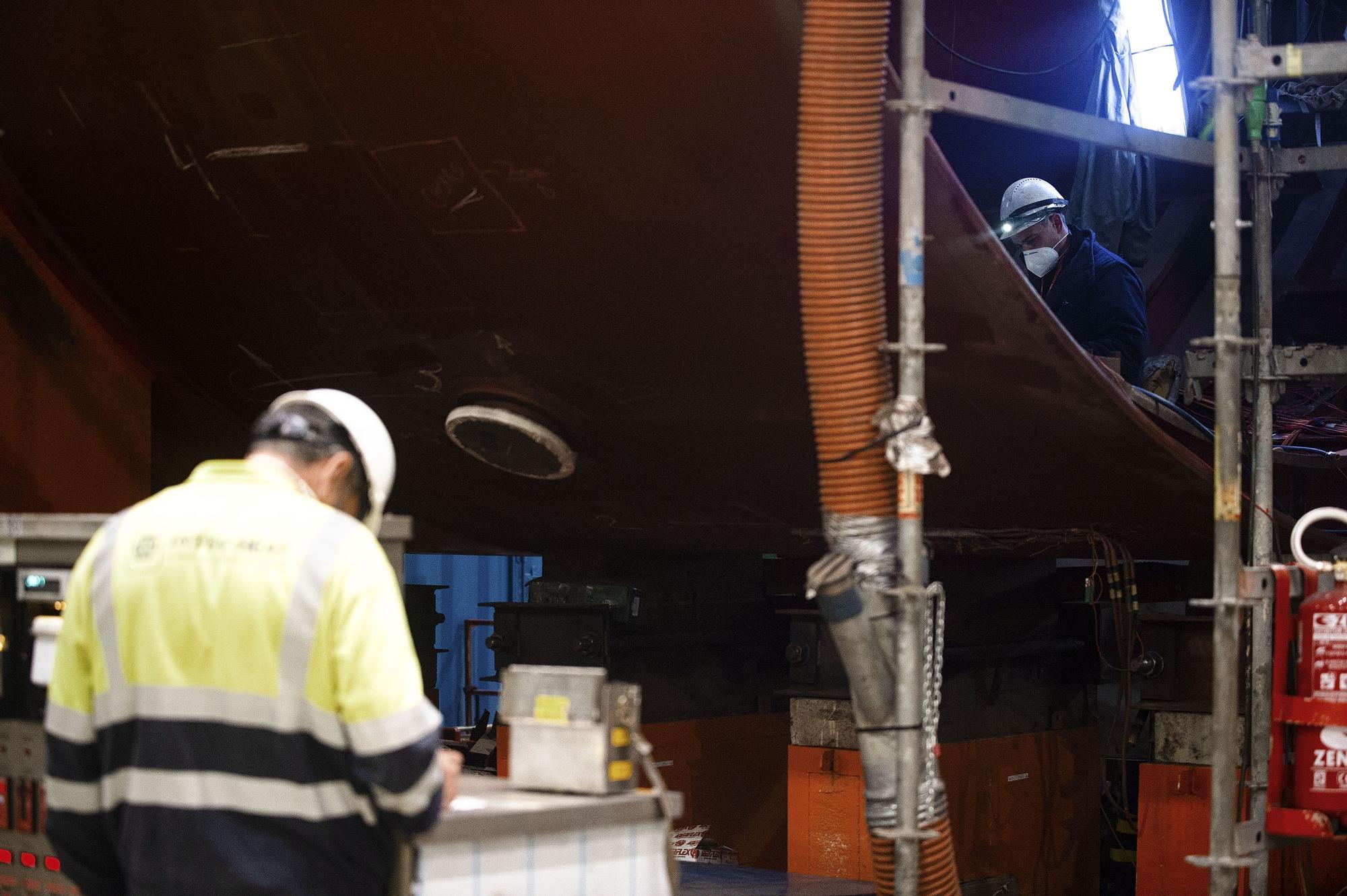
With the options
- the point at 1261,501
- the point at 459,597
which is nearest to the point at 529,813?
the point at 1261,501

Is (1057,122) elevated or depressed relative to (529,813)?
elevated

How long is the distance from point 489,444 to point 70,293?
186 cm

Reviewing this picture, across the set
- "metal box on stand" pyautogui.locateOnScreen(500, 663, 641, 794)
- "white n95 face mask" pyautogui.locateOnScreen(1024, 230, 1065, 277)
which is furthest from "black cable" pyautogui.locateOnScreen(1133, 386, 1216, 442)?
"metal box on stand" pyautogui.locateOnScreen(500, 663, 641, 794)

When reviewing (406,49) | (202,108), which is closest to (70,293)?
(202,108)

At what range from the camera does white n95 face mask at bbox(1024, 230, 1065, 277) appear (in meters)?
6.61

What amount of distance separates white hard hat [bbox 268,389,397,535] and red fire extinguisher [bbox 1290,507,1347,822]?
285 centimetres

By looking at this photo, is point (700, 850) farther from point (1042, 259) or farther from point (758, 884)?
point (1042, 259)

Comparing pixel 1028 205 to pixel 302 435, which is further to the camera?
pixel 1028 205

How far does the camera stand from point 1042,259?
6.61 m

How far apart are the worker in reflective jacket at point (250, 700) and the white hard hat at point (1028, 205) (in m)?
4.60

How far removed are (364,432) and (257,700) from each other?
1.87ft

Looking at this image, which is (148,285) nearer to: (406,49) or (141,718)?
(406,49)

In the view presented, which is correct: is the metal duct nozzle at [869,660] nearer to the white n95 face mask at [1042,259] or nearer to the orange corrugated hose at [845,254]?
the orange corrugated hose at [845,254]

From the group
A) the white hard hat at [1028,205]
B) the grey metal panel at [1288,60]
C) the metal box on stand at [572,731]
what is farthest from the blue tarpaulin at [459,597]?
the metal box on stand at [572,731]
